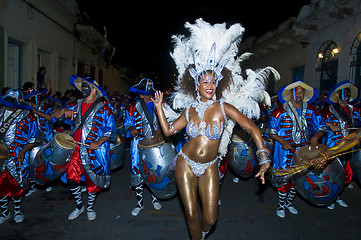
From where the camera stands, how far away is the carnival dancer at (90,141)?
13.8 ft

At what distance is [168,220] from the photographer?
4.43m

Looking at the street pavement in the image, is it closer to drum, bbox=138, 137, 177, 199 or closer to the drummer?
the drummer

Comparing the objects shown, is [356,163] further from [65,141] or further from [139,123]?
[65,141]

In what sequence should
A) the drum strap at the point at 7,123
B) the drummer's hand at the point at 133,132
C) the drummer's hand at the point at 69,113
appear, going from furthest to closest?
1. the drummer's hand at the point at 133,132
2. the drummer's hand at the point at 69,113
3. the drum strap at the point at 7,123

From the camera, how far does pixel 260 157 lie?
2840mm

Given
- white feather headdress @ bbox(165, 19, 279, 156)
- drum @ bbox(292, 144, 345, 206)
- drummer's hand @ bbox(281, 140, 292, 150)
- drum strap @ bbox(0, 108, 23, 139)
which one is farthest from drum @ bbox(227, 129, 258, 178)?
drum strap @ bbox(0, 108, 23, 139)

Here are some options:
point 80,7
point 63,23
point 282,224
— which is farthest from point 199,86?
point 80,7

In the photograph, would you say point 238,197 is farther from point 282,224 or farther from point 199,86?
point 199,86

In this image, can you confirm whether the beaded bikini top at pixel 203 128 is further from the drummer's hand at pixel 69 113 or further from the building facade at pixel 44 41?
the building facade at pixel 44 41

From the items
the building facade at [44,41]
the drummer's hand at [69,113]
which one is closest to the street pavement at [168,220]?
the drummer's hand at [69,113]

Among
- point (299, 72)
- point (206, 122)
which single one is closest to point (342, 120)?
point (206, 122)

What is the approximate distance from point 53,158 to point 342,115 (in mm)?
4998

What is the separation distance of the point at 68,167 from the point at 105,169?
1.79ft

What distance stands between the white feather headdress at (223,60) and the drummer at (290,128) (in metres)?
1.16
